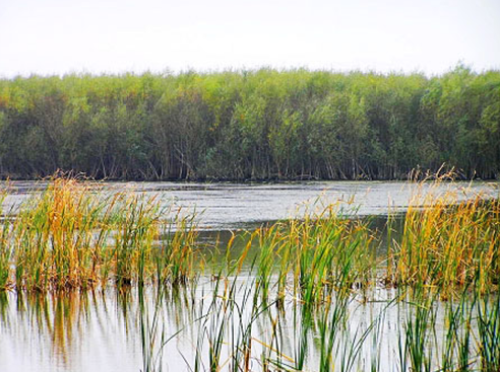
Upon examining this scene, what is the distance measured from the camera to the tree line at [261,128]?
4681cm

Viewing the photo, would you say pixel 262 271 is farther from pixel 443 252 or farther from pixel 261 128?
pixel 261 128

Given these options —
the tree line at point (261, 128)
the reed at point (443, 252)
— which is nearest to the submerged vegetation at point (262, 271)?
the reed at point (443, 252)

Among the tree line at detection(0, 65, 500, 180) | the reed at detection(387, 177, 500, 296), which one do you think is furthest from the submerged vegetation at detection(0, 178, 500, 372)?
the tree line at detection(0, 65, 500, 180)

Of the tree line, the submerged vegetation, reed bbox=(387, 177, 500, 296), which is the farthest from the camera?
the tree line

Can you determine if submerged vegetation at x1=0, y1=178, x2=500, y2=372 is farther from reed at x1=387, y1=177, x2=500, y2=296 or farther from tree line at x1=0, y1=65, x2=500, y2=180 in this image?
tree line at x1=0, y1=65, x2=500, y2=180

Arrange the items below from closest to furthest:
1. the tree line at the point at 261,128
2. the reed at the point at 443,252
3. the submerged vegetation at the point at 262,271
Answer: the submerged vegetation at the point at 262,271 → the reed at the point at 443,252 → the tree line at the point at 261,128

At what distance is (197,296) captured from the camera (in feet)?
31.3

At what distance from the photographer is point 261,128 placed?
160 feet

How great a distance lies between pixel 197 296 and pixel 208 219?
10076mm

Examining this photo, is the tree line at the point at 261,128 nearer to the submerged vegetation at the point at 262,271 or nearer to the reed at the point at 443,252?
the reed at the point at 443,252

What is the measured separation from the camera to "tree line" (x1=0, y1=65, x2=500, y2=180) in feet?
154

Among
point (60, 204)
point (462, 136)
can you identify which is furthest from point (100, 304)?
point (462, 136)

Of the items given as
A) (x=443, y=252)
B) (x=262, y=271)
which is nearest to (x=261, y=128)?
(x=443, y=252)

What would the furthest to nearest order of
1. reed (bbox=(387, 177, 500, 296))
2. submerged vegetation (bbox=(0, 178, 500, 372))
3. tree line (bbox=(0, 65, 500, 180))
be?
tree line (bbox=(0, 65, 500, 180)) < reed (bbox=(387, 177, 500, 296)) < submerged vegetation (bbox=(0, 178, 500, 372))
